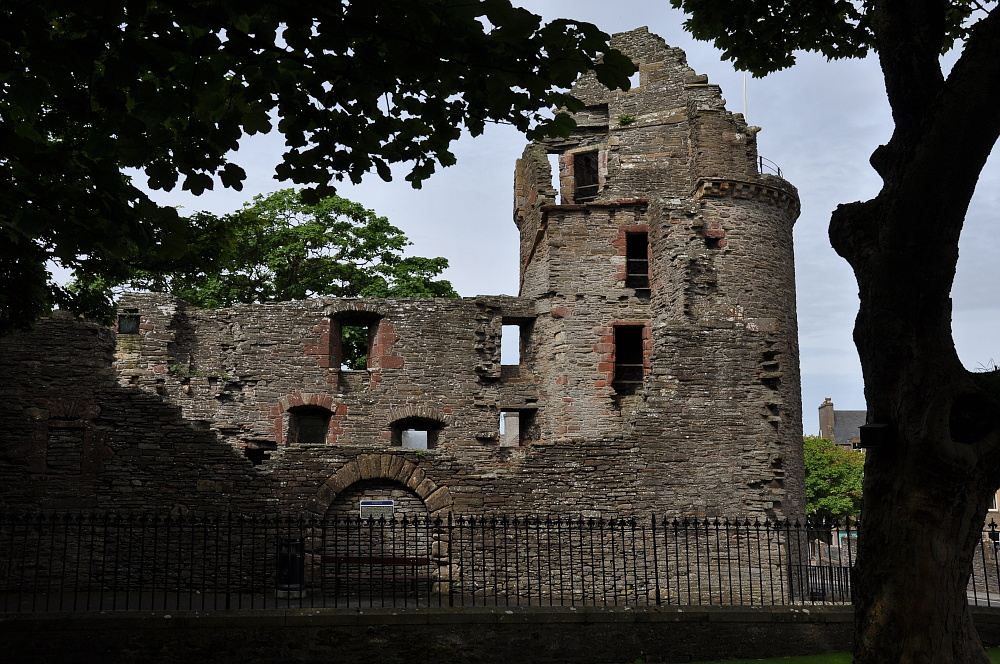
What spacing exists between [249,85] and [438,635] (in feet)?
27.5

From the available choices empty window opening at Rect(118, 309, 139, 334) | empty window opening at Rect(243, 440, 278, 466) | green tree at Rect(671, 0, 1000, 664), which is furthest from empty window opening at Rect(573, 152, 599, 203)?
green tree at Rect(671, 0, 1000, 664)

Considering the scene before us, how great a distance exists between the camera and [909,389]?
297 inches

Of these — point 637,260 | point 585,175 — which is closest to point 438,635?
point 637,260

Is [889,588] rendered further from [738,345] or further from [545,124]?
[738,345]

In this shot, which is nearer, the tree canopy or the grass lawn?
the grass lawn

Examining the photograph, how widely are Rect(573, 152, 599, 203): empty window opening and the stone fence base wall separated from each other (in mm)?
18132

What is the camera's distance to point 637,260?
25031 mm

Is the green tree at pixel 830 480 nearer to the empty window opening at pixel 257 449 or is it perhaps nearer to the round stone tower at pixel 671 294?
the round stone tower at pixel 671 294

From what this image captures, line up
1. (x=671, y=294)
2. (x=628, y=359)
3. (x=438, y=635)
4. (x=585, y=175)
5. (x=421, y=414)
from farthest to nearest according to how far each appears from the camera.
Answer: (x=585, y=175), (x=628, y=359), (x=421, y=414), (x=671, y=294), (x=438, y=635)

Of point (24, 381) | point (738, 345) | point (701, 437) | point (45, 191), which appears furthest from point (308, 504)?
point (45, 191)

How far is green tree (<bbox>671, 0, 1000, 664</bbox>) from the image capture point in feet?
23.4

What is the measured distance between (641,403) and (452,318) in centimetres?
612

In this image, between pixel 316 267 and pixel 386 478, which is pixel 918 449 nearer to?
pixel 386 478

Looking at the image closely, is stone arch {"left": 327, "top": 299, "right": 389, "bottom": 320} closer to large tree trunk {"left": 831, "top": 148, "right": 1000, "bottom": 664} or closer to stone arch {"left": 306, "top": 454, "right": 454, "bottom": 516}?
stone arch {"left": 306, "top": 454, "right": 454, "bottom": 516}
